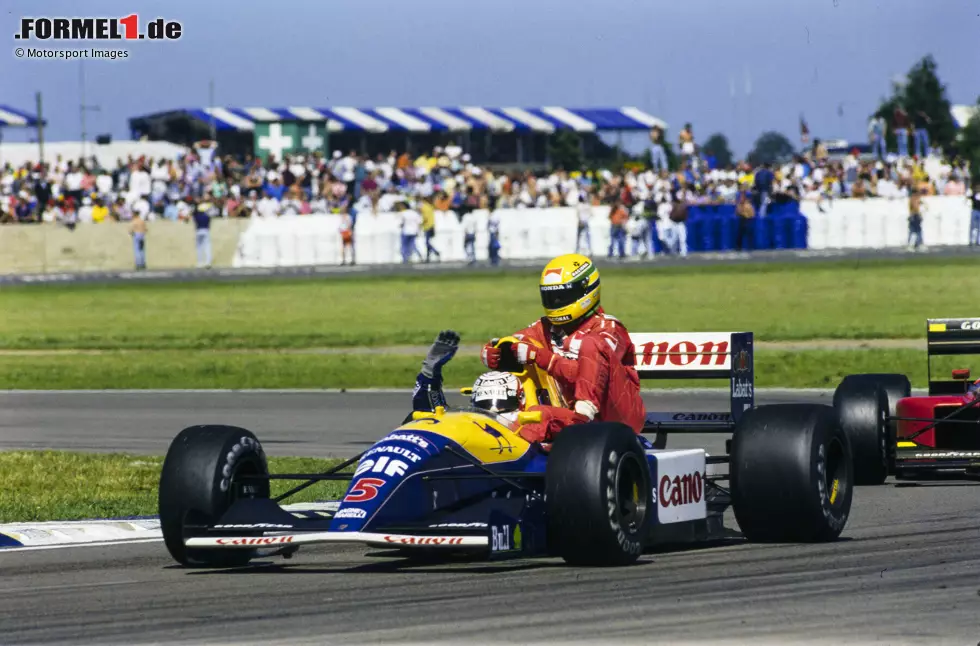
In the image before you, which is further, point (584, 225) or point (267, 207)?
point (267, 207)

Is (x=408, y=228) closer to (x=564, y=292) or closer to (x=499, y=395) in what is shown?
(x=564, y=292)

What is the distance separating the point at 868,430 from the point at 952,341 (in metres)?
1.05

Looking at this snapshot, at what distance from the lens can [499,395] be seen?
920cm

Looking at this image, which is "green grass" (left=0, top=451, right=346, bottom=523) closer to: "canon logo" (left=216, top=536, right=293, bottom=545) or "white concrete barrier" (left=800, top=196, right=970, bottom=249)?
"canon logo" (left=216, top=536, right=293, bottom=545)

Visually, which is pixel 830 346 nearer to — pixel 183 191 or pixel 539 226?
pixel 539 226

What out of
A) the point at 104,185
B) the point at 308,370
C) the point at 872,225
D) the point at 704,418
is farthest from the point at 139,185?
the point at 704,418

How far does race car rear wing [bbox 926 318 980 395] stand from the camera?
1335 centimetres

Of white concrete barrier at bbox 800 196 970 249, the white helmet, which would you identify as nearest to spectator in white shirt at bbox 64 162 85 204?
white concrete barrier at bbox 800 196 970 249

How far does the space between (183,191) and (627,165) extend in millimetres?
17181

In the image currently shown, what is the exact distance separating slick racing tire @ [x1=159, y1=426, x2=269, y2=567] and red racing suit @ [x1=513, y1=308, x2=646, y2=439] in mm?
1531

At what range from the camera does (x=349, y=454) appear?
49.2ft

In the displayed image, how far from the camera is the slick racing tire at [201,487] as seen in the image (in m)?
8.65

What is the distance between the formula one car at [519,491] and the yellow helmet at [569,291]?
34 centimetres

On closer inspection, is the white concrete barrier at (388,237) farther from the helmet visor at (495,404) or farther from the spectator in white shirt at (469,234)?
the helmet visor at (495,404)
